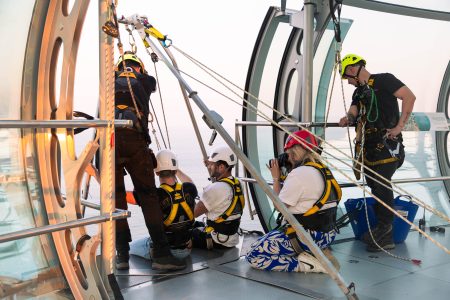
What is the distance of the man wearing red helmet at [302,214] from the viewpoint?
4070 millimetres

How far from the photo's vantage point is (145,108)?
4148mm

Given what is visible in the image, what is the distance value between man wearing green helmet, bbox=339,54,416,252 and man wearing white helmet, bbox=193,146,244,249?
114 cm

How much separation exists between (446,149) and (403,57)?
4.74ft

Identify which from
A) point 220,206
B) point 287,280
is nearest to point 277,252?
point 287,280

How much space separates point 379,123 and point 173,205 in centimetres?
197

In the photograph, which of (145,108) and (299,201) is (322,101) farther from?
(145,108)

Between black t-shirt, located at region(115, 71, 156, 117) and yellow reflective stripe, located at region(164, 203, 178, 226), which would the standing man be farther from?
yellow reflective stripe, located at region(164, 203, 178, 226)

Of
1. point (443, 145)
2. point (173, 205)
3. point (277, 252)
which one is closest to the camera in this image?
point (277, 252)

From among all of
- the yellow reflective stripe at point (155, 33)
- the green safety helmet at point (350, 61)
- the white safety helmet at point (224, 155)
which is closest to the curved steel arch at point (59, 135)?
the yellow reflective stripe at point (155, 33)

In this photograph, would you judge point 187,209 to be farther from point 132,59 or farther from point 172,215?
point 132,59

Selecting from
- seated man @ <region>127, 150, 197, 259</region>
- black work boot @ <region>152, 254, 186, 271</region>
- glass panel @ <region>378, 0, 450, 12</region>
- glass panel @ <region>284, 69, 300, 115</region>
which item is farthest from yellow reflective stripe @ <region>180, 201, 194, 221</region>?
glass panel @ <region>378, 0, 450, 12</region>

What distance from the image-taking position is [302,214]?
4129 mm

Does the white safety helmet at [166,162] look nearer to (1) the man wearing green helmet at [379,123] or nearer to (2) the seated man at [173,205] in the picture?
(2) the seated man at [173,205]

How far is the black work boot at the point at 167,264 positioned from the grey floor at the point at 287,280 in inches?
2.8
